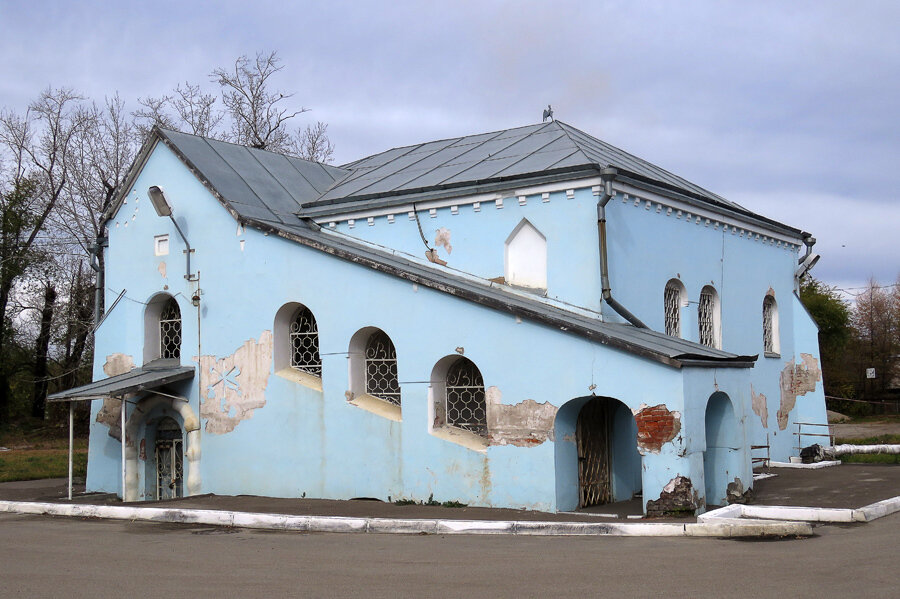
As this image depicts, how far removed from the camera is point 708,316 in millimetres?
16781

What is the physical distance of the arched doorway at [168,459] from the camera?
16.4m

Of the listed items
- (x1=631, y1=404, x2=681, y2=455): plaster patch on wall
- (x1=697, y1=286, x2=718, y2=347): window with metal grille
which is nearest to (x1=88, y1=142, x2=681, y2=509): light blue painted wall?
(x1=631, y1=404, x2=681, y2=455): plaster patch on wall

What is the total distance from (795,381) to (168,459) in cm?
1227

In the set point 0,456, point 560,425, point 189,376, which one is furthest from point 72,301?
point 560,425

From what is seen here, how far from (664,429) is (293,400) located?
599 centimetres

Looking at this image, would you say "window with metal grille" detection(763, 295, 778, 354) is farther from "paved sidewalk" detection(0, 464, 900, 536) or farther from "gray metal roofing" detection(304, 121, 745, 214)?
"paved sidewalk" detection(0, 464, 900, 536)

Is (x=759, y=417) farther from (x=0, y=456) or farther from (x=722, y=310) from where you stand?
(x=0, y=456)

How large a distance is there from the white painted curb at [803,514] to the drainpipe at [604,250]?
3.59 m

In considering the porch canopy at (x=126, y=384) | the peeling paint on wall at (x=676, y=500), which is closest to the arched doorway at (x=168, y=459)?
the porch canopy at (x=126, y=384)

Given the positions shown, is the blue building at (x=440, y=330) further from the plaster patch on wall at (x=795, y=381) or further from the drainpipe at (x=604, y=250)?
the plaster patch on wall at (x=795, y=381)

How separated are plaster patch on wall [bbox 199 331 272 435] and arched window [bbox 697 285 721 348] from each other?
24.6 feet

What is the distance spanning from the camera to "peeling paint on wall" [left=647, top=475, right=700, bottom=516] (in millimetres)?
11078

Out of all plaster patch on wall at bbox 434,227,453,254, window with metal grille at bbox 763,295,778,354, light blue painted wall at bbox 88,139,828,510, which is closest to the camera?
light blue painted wall at bbox 88,139,828,510

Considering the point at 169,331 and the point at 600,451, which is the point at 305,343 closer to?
the point at 169,331
